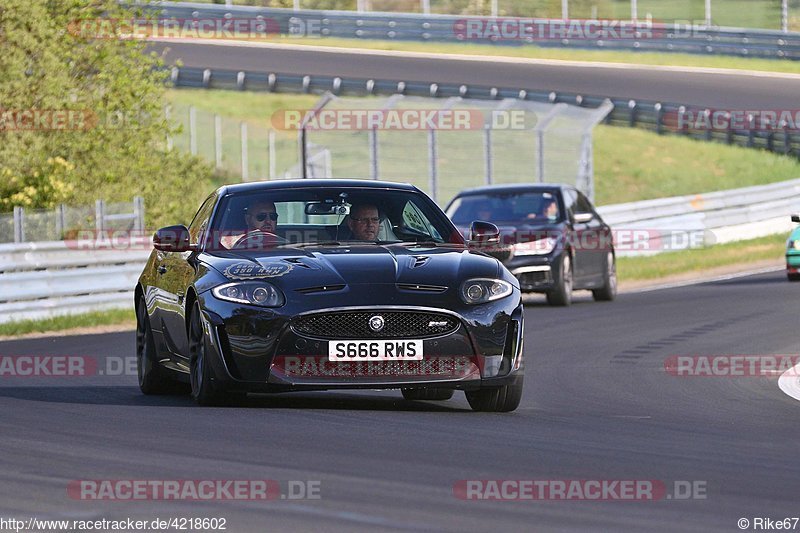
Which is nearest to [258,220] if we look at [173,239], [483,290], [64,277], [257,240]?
[257,240]

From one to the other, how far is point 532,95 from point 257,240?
36353 millimetres

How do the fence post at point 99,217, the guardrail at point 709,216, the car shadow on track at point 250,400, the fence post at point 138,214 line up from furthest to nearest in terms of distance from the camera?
the guardrail at point 709,216, the fence post at point 138,214, the fence post at point 99,217, the car shadow on track at point 250,400

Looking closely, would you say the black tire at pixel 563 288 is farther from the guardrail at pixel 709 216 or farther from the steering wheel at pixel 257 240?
the steering wheel at pixel 257 240

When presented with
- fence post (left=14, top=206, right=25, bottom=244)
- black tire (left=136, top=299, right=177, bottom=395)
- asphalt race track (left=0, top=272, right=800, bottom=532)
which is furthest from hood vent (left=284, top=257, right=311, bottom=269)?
fence post (left=14, top=206, right=25, bottom=244)

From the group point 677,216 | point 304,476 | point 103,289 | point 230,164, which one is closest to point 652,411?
point 304,476

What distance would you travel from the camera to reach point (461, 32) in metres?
57.8

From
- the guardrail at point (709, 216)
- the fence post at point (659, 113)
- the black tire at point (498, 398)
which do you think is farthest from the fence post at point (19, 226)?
the fence post at point (659, 113)

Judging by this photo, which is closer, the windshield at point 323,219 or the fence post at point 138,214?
the windshield at point 323,219

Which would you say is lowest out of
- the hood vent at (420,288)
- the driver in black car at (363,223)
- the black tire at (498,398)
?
the black tire at (498,398)

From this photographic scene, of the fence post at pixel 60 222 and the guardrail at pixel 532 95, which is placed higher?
the fence post at pixel 60 222

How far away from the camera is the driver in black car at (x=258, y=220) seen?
11.1 metres

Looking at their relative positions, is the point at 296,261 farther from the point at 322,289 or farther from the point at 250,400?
the point at 250,400

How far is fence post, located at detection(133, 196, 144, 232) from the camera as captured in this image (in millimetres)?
23484

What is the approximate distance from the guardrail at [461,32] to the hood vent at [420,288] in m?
45.8
